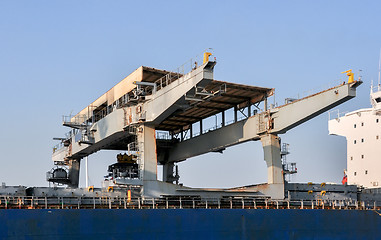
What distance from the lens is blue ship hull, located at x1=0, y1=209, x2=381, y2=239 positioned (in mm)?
27641

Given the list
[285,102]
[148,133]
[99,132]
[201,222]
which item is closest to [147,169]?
[148,133]

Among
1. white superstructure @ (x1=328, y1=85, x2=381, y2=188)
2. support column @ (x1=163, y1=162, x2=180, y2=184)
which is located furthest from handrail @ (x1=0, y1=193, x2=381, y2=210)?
support column @ (x1=163, y1=162, x2=180, y2=184)

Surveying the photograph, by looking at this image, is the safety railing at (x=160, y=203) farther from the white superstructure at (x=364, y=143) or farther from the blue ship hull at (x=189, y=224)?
the white superstructure at (x=364, y=143)

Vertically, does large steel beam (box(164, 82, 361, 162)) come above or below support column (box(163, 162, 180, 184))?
above

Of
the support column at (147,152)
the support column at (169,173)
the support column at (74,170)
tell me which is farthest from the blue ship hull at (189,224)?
the support column at (74,170)

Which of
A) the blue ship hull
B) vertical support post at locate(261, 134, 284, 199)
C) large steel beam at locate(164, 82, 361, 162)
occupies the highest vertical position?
large steel beam at locate(164, 82, 361, 162)

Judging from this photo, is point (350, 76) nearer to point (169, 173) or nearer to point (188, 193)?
point (188, 193)

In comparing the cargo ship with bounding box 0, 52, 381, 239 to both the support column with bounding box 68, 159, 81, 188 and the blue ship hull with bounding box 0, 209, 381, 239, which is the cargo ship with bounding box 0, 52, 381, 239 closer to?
the blue ship hull with bounding box 0, 209, 381, 239

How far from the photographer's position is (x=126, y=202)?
3309 cm

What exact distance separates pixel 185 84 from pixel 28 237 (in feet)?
40.8

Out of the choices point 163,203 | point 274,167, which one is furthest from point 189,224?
point 274,167

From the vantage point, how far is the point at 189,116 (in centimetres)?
4738

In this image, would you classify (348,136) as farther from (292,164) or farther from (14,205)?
(14,205)

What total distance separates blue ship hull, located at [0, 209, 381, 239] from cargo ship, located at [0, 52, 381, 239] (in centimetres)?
5
